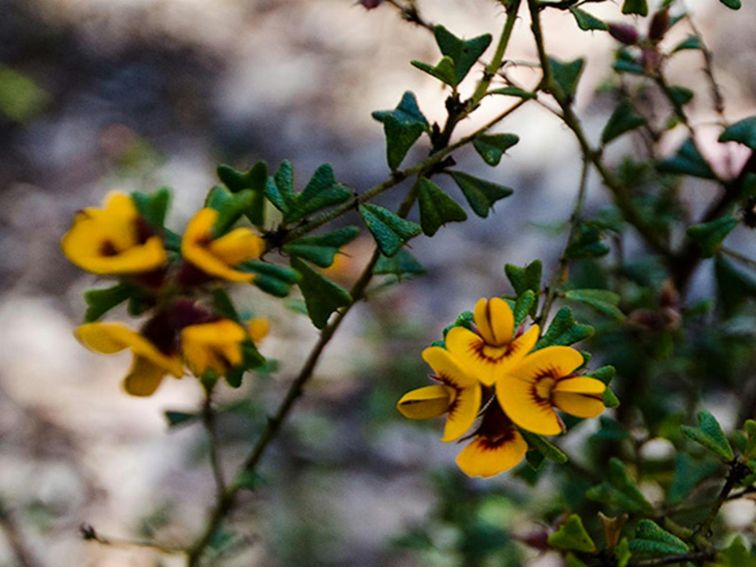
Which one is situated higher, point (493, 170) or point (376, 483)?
point (493, 170)

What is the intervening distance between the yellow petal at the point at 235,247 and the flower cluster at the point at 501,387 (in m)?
0.17

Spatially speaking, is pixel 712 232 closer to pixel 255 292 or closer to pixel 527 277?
pixel 527 277

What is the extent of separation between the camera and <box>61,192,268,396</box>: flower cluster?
0.68 m

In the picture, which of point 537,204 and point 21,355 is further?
point 537,204

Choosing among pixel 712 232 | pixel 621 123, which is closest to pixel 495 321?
pixel 712 232

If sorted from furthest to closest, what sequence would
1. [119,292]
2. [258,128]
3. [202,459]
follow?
[258,128]
[202,459]
[119,292]

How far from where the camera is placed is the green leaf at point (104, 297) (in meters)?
0.75

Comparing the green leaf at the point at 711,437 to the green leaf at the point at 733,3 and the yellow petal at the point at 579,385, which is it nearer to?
the yellow petal at the point at 579,385

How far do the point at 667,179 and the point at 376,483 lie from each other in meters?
1.41

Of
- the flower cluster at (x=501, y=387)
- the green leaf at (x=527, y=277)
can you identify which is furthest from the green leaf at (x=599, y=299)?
the flower cluster at (x=501, y=387)

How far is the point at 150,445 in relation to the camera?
2645 millimetres

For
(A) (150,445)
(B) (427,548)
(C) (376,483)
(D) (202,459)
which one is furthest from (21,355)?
(B) (427,548)

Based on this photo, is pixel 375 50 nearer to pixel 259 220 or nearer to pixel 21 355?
pixel 21 355

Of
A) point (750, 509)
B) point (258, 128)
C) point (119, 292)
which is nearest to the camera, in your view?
point (119, 292)
